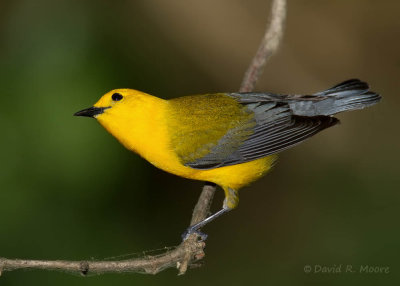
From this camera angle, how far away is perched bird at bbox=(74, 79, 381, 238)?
14.8 ft

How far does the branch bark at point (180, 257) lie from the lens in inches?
132

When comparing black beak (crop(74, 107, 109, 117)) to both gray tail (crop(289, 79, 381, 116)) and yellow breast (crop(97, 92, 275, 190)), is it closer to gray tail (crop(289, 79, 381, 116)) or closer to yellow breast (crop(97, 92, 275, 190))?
yellow breast (crop(97, 92, 275, 190))

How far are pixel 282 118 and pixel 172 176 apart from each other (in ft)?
7.62

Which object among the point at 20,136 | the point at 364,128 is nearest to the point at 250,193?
the point at 364,128

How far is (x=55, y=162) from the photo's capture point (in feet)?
18.0

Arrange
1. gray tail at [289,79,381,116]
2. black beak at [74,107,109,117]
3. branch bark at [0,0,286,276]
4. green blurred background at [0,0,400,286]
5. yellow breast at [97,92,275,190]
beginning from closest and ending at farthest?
1. branch bark at [0,0,286,276]
2. black beak at [74,107,109,117]
3. yellow breast at [97,92,275,190]
4. gray tail at [289,79,381,116]
5. green blurred background at [0,0,400,286]

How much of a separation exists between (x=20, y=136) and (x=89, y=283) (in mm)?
1475

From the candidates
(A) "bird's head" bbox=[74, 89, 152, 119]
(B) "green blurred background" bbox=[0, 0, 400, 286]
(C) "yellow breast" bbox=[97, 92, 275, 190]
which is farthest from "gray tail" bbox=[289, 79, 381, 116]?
(B) "green blurred background" bbox=[0, 0, 400, 286]

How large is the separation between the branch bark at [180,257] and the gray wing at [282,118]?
1.45 ft

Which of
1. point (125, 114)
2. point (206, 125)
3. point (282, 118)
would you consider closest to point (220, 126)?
point (206, 125)

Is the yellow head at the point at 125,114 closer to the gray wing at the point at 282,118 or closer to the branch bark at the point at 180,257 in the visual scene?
the gray wing at the point at 282,118

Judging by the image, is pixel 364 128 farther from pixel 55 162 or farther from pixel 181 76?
pixel 55 162

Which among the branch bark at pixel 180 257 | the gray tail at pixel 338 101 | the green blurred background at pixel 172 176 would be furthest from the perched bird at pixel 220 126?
the green blurred background at pixel 172 176

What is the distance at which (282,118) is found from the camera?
4.94 meters
